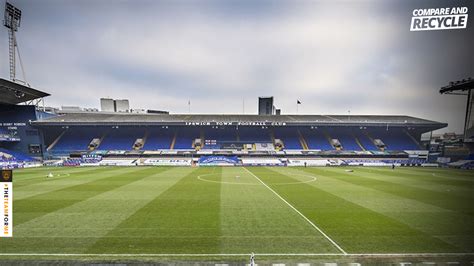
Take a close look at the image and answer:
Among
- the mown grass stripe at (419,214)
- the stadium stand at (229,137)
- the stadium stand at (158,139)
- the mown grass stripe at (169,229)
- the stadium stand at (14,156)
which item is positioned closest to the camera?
the mown grass stripe at (169,229)

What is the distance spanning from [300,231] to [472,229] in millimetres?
6025

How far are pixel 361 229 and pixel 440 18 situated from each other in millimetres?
7204

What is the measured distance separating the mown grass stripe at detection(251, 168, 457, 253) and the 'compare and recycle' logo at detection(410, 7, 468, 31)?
19.5ft

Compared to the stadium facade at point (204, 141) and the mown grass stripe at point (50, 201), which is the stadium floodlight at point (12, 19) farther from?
the stadium facade at point (204, 141)

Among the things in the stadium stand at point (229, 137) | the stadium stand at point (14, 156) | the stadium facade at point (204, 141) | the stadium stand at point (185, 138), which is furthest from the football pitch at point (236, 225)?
the stadium stand at point (185, 138)

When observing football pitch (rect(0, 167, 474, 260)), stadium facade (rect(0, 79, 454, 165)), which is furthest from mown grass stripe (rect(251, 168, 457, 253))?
stadium facade (rect(0, 79, 454, 165))

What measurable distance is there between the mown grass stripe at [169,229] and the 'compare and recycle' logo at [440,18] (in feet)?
23.9

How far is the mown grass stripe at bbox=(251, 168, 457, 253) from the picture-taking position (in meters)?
7.02

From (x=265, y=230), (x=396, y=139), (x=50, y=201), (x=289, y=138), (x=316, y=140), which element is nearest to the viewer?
Answer: (x=265, y=230)

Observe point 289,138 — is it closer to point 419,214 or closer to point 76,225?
point 419,214

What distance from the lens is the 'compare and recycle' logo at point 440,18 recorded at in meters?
4.19

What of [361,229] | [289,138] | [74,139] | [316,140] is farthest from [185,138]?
[361,229]

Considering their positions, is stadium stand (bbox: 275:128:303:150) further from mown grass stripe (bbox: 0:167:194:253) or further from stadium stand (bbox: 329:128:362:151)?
mown grass stripe (bbox: 0:167:194:253)

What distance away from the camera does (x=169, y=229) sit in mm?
8531
